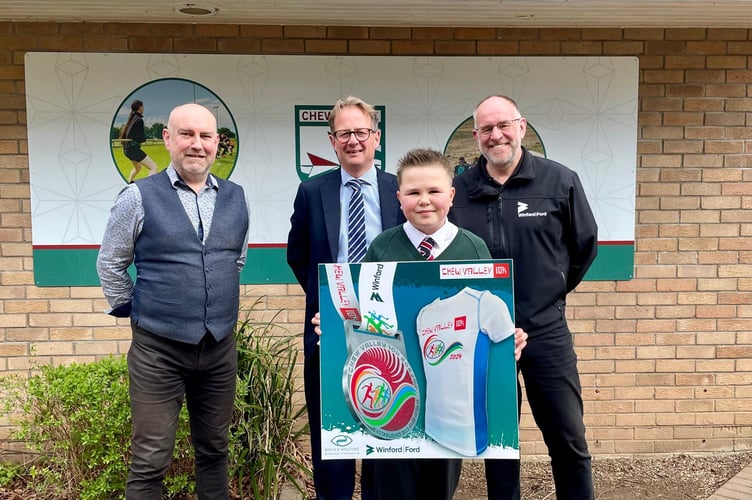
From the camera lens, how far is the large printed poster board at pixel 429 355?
227 centimetres

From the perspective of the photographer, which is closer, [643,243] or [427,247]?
[427,247]

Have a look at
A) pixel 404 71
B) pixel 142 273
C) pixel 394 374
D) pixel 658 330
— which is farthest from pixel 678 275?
pixel 142 273

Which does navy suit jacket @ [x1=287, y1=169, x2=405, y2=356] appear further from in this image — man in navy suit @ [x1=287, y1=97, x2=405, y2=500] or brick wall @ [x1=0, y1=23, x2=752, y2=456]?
brick wall @ [x1=0, y1=23, x2=752, y2=456]

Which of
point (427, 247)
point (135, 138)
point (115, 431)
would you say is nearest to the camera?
point (427, 247)

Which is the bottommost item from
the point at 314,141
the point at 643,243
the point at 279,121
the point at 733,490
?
the point at 733,490

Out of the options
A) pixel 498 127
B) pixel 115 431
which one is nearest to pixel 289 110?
pixel 498 127

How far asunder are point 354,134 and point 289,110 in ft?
4.89

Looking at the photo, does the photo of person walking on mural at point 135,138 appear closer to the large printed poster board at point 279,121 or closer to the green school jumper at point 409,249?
the large printed poster board at point 279,121

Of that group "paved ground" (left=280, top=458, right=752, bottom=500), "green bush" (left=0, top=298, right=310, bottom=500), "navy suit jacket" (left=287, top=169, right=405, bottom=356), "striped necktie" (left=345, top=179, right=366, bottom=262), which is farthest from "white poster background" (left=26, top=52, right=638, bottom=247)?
"paved ground" (left=280, top=458, right=752, bottom=500)

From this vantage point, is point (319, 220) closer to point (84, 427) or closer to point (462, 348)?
point (462, 348)

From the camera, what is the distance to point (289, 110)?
4062 millimetres

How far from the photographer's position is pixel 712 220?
4.28m

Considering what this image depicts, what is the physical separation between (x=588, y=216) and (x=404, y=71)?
1.79 metres

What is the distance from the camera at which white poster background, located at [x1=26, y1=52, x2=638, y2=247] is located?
3971mm
